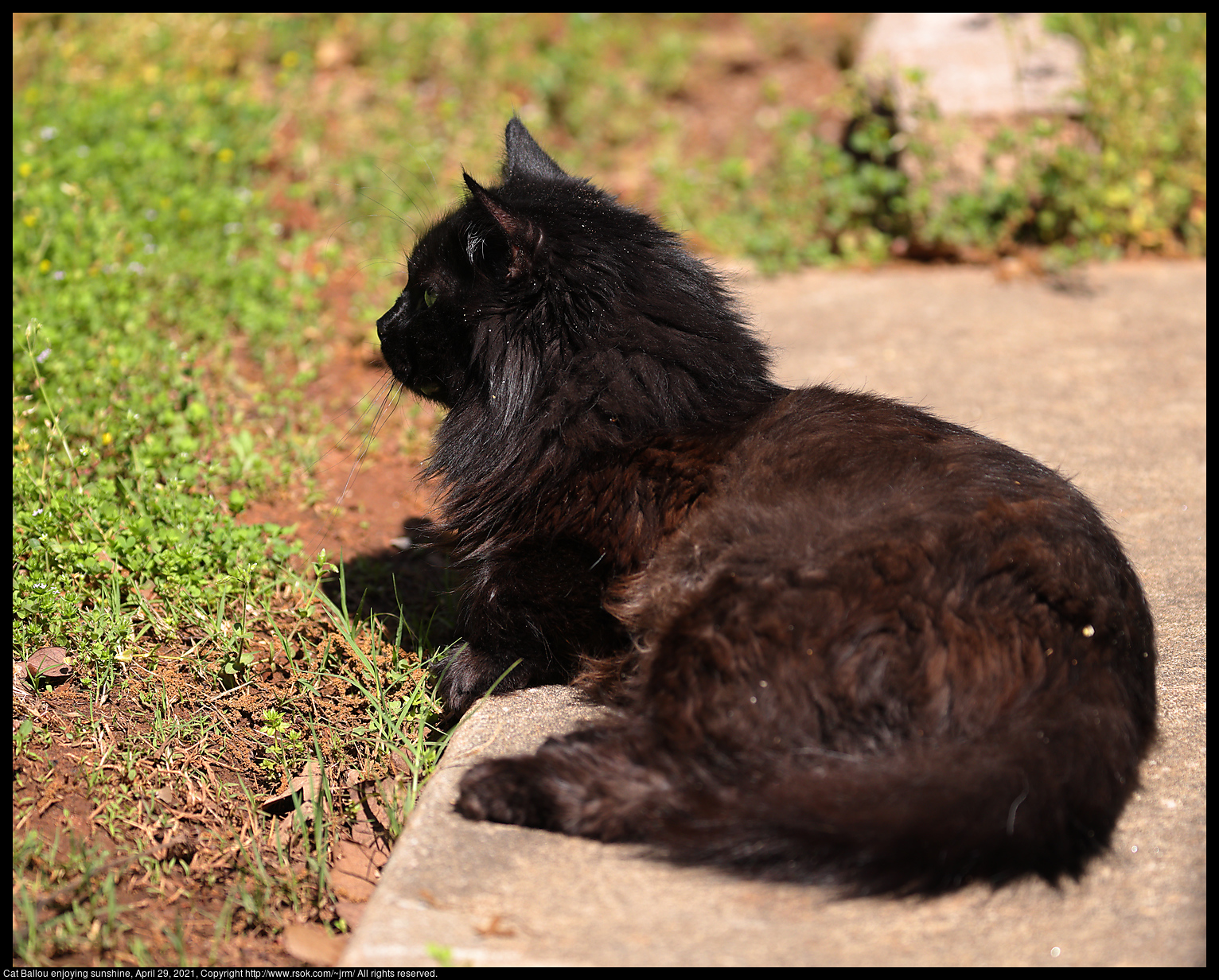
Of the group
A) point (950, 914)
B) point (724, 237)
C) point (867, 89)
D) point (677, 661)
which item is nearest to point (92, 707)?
point (677, 661)

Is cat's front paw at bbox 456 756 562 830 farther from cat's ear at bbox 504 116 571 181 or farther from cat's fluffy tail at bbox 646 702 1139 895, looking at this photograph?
cat's ear at bbox 504 116 571 181

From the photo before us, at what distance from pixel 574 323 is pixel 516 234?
Answer: 0.91 feet

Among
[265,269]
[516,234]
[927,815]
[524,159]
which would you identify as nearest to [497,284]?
[516,234]

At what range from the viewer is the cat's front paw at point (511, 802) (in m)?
2.32

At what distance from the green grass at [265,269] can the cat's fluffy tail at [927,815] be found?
0.94 m

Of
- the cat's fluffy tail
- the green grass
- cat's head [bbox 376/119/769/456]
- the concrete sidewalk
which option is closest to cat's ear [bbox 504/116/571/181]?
cat's head [bbox 376/119/769/456]

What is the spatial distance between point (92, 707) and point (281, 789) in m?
0.55

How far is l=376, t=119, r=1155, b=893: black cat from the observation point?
6.80 feet

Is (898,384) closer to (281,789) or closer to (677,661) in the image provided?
(677,661)

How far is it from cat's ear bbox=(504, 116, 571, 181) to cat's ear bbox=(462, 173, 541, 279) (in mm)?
491

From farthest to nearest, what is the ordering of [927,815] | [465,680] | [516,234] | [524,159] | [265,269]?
[265,269] < [524,159] < [465,680] < [516,234] < [927,815]

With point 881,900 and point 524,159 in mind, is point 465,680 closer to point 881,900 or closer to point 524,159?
point 881,900

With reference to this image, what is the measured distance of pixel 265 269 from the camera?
5.10m

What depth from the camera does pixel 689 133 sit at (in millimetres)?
7375
